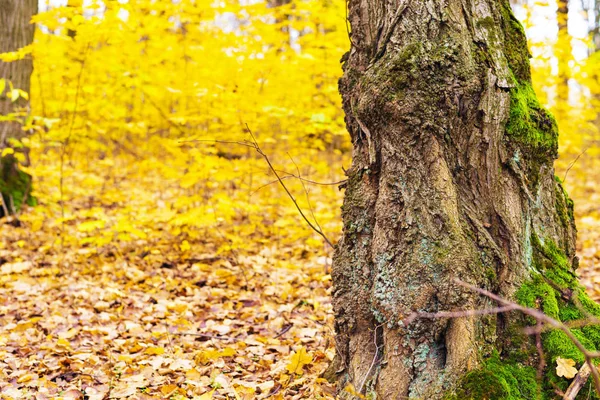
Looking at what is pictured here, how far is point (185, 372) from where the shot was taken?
3.09 m

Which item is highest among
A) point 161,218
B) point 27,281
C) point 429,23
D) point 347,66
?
point 429,23

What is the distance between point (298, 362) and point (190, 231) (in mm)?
3135

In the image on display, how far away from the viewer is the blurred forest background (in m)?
3.21

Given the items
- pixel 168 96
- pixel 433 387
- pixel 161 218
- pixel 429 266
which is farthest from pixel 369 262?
pixel 168 96

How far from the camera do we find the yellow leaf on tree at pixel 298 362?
9.82 feet

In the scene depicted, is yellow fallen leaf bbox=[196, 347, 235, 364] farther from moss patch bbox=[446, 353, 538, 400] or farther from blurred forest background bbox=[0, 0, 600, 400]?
moss patch bbox=[446, 353, 538, 400]

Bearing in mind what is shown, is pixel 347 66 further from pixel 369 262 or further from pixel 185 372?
pixel 185 372

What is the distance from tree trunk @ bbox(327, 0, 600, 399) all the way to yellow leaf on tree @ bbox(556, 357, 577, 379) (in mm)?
40

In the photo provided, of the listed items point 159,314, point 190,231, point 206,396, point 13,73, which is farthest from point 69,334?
point 13,73

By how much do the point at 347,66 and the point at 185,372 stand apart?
2.02 metres

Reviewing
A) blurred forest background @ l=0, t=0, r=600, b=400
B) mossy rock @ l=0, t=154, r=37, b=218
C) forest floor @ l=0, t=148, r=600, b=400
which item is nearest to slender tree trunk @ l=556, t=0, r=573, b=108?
blurred forest background @ l=0, t=0, r=600, b=400

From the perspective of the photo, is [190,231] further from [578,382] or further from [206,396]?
[578,382]

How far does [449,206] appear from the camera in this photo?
232 centimetres

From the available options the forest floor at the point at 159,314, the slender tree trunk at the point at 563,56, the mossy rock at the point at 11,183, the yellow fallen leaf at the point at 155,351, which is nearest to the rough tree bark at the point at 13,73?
the mossy rock at the point at 11,183
